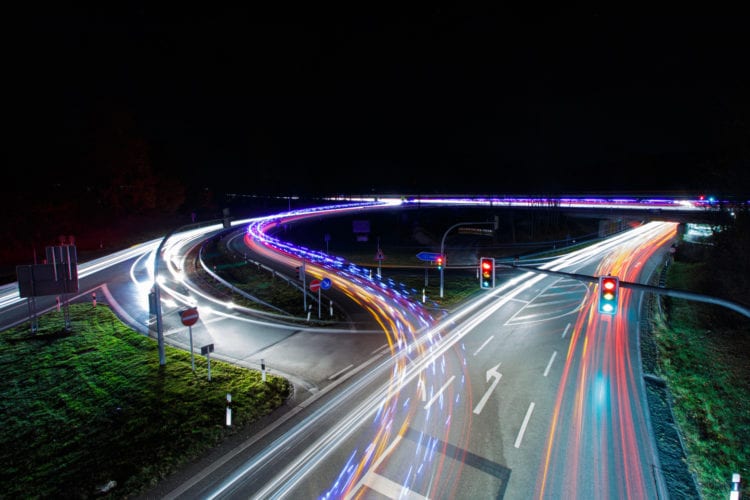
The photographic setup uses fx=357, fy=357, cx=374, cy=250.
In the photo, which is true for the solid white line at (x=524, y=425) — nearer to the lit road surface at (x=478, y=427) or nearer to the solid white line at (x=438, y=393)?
the lit road surface at (x=478, y=427)

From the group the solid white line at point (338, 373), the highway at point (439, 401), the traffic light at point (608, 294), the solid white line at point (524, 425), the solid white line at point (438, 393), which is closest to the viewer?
the highway at point (439, 401)

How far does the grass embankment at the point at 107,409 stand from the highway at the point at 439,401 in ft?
4.40

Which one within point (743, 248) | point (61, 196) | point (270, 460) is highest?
point (61, 196)

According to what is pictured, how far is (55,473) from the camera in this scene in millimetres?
10664

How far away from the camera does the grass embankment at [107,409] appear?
1072 cm

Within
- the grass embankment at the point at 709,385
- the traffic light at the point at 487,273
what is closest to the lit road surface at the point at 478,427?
the grass embankment at the point at 709,385

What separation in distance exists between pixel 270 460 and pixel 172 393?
6.52m

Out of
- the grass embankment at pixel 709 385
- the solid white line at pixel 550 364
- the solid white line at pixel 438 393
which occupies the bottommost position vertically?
the grass embankment at pixel 709 385

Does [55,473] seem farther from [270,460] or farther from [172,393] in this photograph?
[270,460]

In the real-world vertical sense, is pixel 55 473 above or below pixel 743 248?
below

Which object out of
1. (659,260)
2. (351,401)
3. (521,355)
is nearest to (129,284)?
(351,401)

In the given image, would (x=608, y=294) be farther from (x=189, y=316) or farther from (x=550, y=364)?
(x=189, y=316)

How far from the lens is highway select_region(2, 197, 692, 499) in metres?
10.5

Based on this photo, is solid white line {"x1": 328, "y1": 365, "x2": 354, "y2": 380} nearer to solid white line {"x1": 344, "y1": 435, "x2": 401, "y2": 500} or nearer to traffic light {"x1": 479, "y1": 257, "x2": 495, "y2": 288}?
solid white line {"x1": 344, "y1": 435, "x2": 401, "y2": 500}
